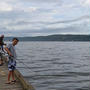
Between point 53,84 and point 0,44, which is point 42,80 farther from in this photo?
point 0,44

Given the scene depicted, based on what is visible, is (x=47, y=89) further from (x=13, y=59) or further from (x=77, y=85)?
(x=13, y=59)

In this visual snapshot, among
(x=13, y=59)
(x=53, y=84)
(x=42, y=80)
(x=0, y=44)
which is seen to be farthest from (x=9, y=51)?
(x=42, y=80)

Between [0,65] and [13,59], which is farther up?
[13,59]

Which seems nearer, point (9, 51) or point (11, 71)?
point (9, 51)

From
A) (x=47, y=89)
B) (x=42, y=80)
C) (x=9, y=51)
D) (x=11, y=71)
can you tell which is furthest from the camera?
(x=42, y=80)

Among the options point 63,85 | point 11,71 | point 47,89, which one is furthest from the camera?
point 63,85

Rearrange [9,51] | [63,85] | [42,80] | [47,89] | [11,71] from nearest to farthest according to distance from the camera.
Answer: [9,51], [11,71], [47,89], [63,85], [42,80]

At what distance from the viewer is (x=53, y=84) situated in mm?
15930

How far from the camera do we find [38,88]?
1466 centimetres

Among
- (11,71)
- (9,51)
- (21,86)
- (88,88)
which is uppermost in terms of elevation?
(9,51)

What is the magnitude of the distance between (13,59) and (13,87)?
126 centimetres

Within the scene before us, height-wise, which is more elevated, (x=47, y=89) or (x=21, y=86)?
(x=21, y=86)

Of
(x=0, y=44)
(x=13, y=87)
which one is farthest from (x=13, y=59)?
(x=0, y=44)

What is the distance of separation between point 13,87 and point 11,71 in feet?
2.51
